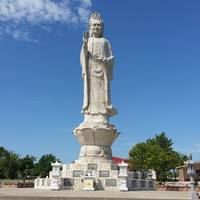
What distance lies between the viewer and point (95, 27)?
33312mm

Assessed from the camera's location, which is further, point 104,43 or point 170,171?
point 170,171

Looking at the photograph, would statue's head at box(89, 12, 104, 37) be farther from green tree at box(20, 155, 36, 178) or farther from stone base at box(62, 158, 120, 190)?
green tree at box(20, 155, 36, 178)

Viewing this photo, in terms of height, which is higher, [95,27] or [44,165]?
[95,27]

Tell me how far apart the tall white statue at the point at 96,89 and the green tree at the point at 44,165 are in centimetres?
4321

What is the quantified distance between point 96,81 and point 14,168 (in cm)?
4380

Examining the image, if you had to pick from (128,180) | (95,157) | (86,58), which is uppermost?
(86,58)

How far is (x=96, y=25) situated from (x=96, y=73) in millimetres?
4022

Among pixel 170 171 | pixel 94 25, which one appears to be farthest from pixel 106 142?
pixel 170 171

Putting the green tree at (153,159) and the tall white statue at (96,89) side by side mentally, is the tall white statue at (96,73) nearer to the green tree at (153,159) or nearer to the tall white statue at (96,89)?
the tall white statue at (96,89)

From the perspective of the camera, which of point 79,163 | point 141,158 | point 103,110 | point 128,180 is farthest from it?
point 141,158

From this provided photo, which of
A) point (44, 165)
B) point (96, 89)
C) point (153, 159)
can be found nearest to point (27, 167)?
point (44, 165)

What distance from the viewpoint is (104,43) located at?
33.2m

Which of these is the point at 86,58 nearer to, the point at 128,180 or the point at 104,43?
the point at 104,43

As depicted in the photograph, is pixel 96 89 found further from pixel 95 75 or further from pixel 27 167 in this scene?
pixel 27 167
